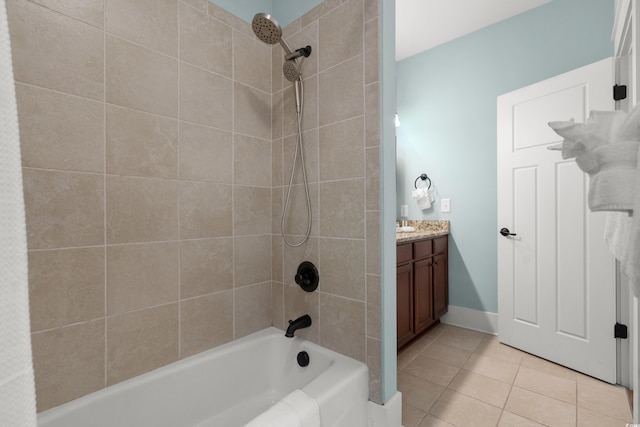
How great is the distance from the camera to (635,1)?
3.62 ft

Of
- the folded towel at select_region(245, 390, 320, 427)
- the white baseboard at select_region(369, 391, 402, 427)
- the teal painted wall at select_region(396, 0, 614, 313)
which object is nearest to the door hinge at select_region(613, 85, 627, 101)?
the teal painted wall at select_region(396, 0, 614, 313)

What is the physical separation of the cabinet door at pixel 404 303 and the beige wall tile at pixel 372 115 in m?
1.03

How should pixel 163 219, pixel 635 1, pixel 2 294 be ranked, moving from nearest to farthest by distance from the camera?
pixel 2 294
pixel 635 1
pixel 163 219

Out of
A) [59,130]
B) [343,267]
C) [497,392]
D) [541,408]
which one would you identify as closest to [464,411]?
[497,392]

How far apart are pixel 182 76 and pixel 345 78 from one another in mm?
782

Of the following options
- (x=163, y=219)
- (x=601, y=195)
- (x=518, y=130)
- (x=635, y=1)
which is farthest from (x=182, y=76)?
(x=518, y=130)

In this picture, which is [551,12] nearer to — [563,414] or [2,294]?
[563,414]

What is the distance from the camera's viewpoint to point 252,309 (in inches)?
63.3

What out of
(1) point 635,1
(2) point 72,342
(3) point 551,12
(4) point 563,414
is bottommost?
(4) point 563,414

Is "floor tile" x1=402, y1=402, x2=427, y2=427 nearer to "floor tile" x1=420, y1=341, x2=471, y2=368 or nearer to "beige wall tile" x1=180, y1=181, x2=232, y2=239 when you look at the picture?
"floor tile" x1=420, y1=341, x2=471, y2=368

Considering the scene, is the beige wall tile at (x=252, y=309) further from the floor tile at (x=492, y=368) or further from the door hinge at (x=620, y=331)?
the door hinge at (x=620, y=331)

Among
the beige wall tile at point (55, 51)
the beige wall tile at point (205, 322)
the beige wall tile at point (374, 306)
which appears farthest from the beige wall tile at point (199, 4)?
the beige wall tile at point (374, 306)

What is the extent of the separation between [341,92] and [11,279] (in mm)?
1365

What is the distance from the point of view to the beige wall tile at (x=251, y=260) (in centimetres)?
154
